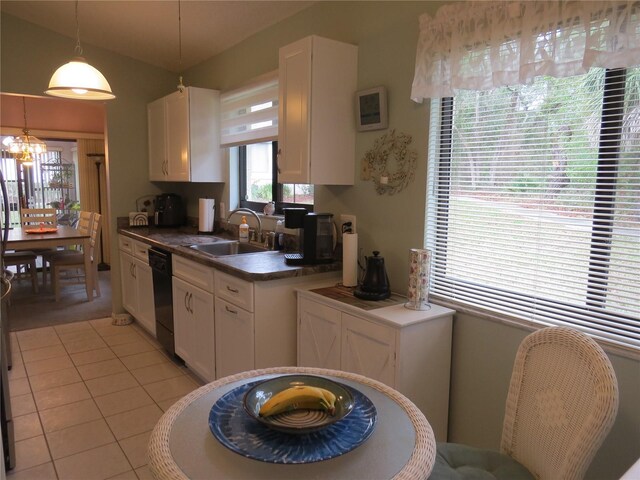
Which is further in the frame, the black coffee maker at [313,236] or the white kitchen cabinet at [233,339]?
the black coffee maker at [313,236]

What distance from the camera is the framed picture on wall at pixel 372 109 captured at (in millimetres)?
2391

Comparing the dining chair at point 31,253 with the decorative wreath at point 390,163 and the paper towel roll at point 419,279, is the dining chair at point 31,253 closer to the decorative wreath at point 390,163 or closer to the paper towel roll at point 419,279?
the decorative wreath at point 390,163

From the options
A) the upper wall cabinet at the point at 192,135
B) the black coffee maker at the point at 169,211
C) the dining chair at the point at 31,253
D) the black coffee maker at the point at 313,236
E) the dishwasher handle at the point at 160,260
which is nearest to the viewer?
the black coffee maker at the point at 313,236

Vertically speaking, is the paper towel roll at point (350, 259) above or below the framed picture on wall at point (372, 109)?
below

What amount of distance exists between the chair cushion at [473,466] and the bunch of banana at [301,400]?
437mm

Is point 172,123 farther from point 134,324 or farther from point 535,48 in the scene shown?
point 535,48

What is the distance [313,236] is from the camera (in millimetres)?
2621

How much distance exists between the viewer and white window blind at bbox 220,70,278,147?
10.7 ft

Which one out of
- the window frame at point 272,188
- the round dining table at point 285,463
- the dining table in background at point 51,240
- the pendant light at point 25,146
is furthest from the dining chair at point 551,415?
the pendant light at point 25,146

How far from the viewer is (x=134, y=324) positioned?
14.5ft

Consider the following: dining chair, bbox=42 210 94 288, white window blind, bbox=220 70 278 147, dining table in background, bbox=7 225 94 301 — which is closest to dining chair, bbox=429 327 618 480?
white window blind, bbox=220 70 278 147

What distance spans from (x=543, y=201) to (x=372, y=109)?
3.48 ft

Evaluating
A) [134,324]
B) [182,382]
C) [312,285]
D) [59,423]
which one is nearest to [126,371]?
[182,382]

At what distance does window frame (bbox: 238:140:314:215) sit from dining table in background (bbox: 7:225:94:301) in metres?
2.16
